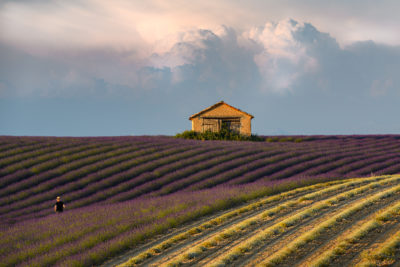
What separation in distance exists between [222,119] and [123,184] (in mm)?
23440

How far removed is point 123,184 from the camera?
674 inches

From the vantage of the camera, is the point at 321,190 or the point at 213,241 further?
the point at 321,190

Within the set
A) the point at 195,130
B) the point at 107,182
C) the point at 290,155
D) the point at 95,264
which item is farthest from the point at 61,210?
the point at 195,130

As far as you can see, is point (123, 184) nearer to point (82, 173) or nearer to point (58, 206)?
point (82, 173)

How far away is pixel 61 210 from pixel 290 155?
15.0m

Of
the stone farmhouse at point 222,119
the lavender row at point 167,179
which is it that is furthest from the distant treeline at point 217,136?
the lavender row at point 167,179

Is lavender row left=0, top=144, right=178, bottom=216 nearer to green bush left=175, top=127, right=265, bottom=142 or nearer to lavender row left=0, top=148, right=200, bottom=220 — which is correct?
lavender row left=0, top=148, right=200, bottom=220

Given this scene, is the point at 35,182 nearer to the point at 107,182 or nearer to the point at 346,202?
the point at 107,182

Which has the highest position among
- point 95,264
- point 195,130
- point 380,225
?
point 195,130

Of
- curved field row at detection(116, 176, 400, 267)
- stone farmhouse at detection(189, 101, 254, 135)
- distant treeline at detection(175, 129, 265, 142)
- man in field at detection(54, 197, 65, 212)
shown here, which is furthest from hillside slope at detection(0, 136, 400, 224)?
stone farmhouse at detection(189, 101, 254, 135)

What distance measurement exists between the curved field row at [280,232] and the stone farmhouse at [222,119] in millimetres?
26685

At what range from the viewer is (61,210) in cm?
1331

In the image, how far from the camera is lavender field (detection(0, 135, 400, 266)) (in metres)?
9.55

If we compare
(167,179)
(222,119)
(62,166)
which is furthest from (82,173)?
(222,119)
